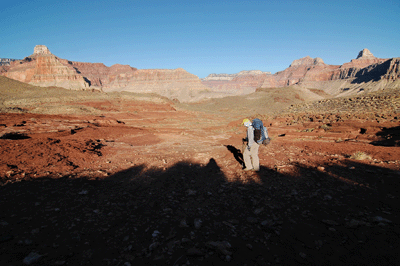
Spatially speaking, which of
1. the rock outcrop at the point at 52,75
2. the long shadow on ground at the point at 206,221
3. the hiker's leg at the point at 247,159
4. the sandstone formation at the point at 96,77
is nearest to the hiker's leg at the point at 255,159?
the hiker's leg at the point at 247,159

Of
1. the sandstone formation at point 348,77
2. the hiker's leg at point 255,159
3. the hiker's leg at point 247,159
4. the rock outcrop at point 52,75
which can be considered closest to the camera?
the hiker's leg at point 255,159

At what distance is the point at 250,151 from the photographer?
685cm

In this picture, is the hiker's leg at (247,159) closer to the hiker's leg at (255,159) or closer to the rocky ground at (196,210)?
the hiker's leg at (255,159)

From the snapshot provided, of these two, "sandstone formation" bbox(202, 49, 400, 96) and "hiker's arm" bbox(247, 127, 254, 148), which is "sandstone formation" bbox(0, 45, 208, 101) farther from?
"hiker's arm" bbox(247, 127, 254, 148)

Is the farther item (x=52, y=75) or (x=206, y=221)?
(x=52, y=75)

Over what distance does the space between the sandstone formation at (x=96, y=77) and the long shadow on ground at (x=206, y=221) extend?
111 meters

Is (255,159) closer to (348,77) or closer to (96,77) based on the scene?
(348,77)

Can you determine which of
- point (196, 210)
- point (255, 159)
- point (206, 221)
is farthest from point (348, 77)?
point (206, 221)

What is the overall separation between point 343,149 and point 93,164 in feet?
35.4

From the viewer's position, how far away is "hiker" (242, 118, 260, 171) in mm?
6650

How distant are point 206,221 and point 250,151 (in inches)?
137

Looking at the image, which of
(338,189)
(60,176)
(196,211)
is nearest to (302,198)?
(338,189)

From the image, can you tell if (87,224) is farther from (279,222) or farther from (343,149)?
(343,149)

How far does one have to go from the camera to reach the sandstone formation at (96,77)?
118438 mm
